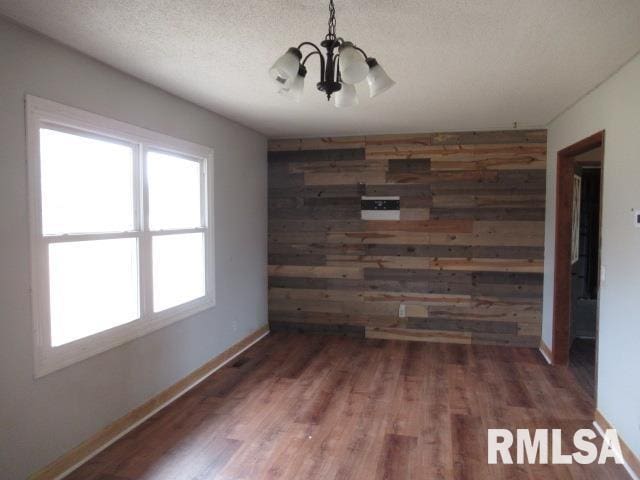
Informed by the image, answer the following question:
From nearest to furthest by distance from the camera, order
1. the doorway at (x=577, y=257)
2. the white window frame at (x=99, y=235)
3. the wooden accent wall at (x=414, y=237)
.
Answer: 1. the white window frame at (x=99, y=235)
2. the doorway at (x=577, y=257)
3. the wooden accent wall at (x=414, y=237)

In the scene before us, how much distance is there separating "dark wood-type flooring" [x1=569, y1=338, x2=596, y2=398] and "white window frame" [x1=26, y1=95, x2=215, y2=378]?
333cm

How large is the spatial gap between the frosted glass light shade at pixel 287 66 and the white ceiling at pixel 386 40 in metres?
0.26

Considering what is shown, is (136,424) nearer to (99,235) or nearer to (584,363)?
(99,235)

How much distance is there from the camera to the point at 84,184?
2.65 metres

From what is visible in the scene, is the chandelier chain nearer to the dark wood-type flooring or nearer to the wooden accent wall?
the wooden accent wall

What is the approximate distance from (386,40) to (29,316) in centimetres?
234

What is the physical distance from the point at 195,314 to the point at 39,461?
161 centimetres

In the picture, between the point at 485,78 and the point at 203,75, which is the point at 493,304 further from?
the point at 203,75

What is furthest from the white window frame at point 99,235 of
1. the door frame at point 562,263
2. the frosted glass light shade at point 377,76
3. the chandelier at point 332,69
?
the door frame at point 562,263

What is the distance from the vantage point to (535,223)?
475cm

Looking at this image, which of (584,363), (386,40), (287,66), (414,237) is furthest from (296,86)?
(584,363)

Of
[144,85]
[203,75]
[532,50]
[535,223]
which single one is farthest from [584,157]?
[144,85]

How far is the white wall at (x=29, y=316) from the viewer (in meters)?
2.15

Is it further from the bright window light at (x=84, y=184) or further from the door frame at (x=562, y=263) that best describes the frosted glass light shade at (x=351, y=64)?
the door frame at (x=562, y=263)
